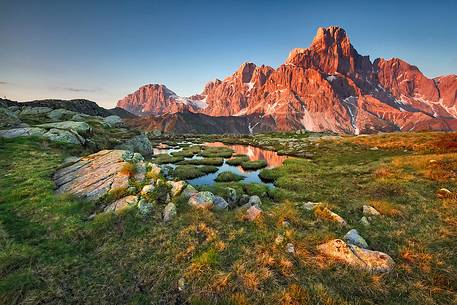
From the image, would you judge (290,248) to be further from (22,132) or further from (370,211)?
(22,132)

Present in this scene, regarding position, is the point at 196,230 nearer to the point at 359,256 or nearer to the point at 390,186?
the point at 359,256

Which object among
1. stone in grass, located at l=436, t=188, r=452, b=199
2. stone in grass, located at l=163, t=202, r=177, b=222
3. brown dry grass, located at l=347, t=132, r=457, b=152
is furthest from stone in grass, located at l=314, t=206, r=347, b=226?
brown dry grass, located at l=347, t=132, r=457, b=152

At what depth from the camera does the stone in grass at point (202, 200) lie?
1706 centimetres

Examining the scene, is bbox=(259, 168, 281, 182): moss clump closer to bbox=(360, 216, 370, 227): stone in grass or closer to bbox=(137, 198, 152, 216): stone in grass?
bbox=(360, 216, 370, 227): stone in grass

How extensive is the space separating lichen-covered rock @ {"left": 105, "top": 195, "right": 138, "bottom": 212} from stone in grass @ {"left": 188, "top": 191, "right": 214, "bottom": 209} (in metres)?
3.87

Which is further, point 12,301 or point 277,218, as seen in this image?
point 277,218

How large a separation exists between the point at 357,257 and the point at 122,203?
47.6 ft

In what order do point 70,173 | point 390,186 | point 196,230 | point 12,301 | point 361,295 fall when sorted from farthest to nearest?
point 390,186
point 70,173
point 196,230
point 361,295
point 12,301

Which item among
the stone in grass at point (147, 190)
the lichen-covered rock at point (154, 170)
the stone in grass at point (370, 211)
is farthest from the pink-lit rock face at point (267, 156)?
the stone in grass at point (147, 190)

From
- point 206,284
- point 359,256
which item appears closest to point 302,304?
point 206,284

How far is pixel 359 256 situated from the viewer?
38.8 feet

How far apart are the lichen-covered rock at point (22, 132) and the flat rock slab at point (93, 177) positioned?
752 inches

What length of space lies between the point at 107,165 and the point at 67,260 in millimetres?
13569

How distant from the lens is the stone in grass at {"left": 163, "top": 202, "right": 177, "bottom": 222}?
1560 cm
